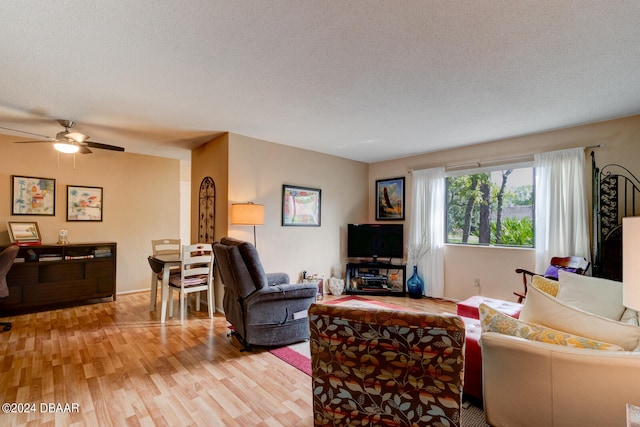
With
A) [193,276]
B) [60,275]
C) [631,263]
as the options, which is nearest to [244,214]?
[193,276]

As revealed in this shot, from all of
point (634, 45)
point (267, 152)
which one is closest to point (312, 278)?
point (267, 152)

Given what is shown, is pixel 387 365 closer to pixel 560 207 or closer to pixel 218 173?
pixel 218 173

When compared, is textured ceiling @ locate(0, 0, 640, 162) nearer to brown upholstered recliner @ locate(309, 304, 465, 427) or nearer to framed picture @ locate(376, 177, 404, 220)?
brown upholstered recliner @ locate(309, 304, 465, 427)

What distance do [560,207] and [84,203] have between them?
7011mm

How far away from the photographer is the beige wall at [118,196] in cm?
431

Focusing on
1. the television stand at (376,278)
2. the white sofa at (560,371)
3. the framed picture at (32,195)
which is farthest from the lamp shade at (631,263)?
the framed picture at (32,195)

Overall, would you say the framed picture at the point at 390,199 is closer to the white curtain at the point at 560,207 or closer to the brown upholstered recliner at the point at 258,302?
the white curtain at the point at 560,207

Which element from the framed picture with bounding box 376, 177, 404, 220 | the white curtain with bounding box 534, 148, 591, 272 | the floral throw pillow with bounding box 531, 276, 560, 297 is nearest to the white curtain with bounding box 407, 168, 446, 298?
the framed picture with bounding box 376, 177, 404, 220

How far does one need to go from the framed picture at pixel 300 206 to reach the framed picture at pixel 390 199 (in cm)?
142

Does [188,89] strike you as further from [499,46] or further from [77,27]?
[499,46]

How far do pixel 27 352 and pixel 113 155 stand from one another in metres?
3.33

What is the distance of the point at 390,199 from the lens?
573 cm

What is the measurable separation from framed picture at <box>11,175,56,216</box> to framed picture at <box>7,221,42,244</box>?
17cm

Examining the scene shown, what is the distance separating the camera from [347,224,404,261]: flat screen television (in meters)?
5.37
